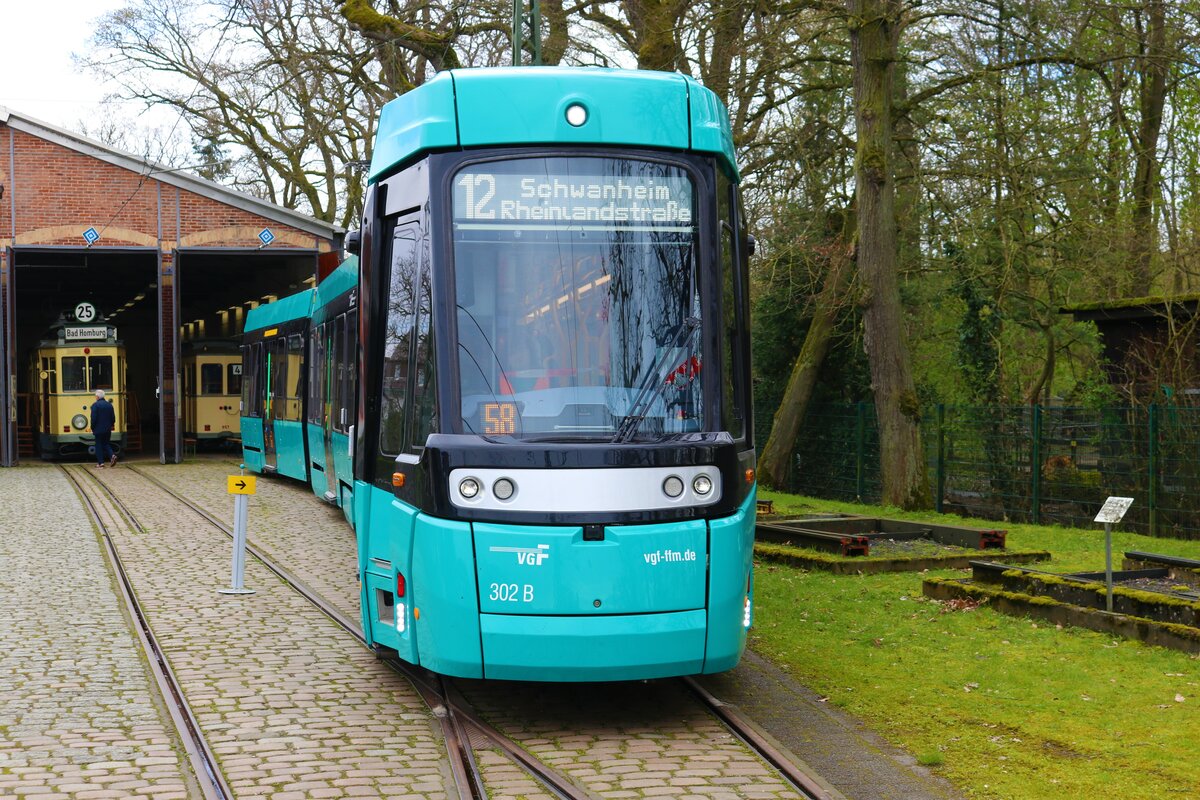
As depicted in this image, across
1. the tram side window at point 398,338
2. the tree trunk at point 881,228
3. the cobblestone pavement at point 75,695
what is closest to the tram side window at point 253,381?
the cobblestone pavement at point 75,695

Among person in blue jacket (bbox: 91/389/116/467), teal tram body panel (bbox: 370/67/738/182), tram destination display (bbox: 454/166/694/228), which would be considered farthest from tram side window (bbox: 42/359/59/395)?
tram destination display (bbox: 454/166/694/228)

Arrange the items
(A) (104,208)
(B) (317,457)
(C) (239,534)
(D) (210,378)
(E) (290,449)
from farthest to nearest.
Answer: (D) (210,378) → (A) (104,208) → (E) (290,449) → (B) (317,457) → (C) (239,534)

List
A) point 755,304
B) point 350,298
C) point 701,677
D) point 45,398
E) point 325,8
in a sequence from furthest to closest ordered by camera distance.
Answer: point 45,398 → point 755,304 → point 325,8 → point 350,298 → point 701,677

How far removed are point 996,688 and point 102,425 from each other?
25328mm

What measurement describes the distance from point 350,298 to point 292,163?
2251 centimetres

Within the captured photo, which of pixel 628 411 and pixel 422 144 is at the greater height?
pixel 422 144

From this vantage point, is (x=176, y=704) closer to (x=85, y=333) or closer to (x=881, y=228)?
(x=881, y=228)

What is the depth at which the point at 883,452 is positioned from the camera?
66.2ft

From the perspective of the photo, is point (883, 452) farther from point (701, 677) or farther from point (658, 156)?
point (658, 156)

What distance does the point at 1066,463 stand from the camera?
19594 millimetres

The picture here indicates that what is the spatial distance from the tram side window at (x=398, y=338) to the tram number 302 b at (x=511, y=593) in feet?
3.59

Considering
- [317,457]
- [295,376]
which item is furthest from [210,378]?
[317,457]

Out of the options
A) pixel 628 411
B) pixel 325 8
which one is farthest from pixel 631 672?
pixel 325 8

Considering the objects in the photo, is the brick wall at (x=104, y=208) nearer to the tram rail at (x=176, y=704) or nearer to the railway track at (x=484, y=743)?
the tram rail at (x=176, y=704)
